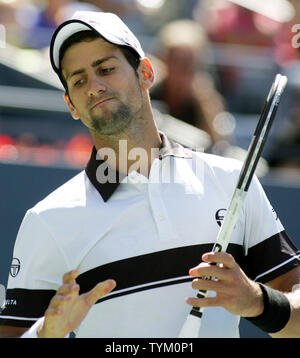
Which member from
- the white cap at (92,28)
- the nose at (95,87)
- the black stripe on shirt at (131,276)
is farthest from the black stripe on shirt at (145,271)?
the white cap at (92,28)

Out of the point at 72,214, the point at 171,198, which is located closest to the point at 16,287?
the point at 72,214

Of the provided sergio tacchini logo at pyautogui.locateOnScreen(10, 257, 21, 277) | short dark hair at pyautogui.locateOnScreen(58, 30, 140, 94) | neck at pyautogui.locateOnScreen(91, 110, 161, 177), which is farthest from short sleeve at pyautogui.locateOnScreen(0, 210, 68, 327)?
short dark hair at pyautogui.locateOnScreen(58, 30, 140, 94)

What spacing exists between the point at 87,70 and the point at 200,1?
3.49 m

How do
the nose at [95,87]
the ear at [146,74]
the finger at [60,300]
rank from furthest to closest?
the ear at [146,74]
the nose at [95,87]
the finger at [60,300]

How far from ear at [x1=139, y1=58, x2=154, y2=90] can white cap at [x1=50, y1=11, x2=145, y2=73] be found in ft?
0.19

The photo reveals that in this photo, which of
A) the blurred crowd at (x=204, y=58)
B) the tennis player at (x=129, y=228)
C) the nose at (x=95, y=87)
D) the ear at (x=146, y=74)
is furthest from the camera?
the blurred crowd at (x=204, y=58)

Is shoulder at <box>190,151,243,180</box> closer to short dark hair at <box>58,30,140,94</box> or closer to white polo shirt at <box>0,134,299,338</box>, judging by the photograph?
white polo shirt at <box>0,134,299,338</box>

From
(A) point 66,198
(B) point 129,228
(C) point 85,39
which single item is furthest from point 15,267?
(C) point 85,39

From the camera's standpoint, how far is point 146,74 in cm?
246

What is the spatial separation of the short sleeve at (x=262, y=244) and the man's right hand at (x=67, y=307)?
1.92 ft

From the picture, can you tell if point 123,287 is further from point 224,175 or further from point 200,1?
point 200,1

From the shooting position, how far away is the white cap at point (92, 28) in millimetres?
2291

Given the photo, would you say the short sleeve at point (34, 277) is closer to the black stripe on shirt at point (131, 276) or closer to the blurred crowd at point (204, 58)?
the black stripe on shirt at point (131, 276)

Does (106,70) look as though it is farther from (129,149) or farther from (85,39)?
(129,149)
